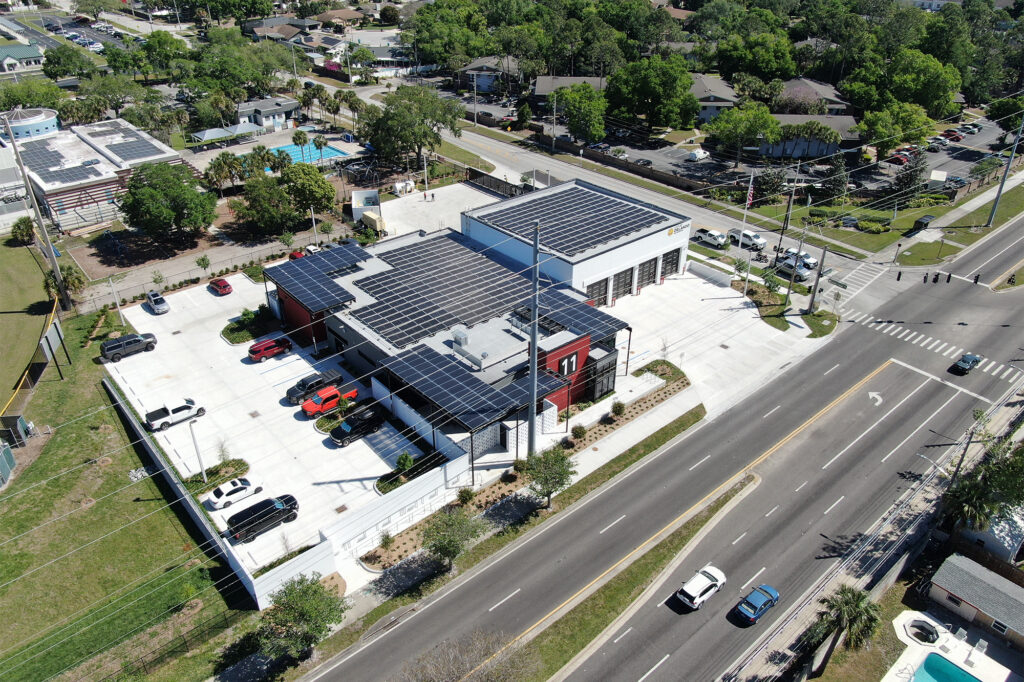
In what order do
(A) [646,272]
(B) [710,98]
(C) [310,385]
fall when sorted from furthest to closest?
(B) [710,98]
(A) [646,272]
(C) [310,385]

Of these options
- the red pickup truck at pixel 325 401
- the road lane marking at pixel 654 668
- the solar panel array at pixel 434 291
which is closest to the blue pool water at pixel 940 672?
the road lane marking at pixel 654 668

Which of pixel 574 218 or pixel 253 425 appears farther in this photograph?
pixel 574 218

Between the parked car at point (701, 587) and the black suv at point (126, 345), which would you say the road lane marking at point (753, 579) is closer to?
the parked car at point (701, 587)

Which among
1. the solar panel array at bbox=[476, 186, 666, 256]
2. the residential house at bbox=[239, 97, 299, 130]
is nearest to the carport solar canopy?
the solar panel array at bbox=[476, 186, 666, 256]

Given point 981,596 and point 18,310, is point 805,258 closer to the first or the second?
point 981,596

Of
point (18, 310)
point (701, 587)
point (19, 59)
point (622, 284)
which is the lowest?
point (701, 587)

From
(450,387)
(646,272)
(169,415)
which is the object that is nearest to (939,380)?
(646,272)

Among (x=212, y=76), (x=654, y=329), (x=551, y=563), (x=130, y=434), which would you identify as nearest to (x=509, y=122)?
(x=212, y=76)
